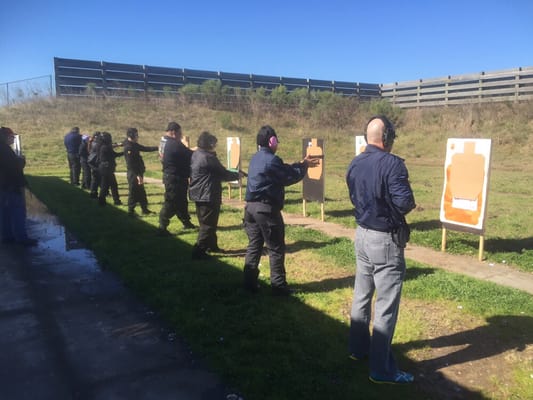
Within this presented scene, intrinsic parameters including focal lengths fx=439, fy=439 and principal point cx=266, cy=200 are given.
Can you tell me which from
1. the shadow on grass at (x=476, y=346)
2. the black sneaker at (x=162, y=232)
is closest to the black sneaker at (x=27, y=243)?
the black sneaker at (x=162, y=232)

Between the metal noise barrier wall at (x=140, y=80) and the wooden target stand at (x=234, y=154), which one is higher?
the metal noise barrier wall at (x=140, y=80)

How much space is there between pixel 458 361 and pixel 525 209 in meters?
8.26

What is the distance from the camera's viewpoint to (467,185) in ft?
22.6

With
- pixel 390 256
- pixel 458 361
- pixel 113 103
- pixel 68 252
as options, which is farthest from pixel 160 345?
pixel 113 103

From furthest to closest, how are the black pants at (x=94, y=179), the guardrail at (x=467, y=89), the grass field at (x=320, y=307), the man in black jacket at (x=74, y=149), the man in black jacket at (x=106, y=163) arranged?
the guardrail at (x=467, y=89)
the man in black jacket at (x=74, y=149)
the black pants at (x=94, y=179)
the man in black jacket at (x=106, y=163)
the grass field at (x=320, y=307)

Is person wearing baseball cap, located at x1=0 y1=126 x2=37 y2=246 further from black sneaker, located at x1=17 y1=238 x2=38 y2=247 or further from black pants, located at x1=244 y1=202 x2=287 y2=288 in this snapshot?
black pants, located at x1=244 y1=202 x2=287 y2=288

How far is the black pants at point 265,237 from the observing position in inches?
190

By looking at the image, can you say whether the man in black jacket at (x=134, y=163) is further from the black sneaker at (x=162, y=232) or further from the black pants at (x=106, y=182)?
the black sneaker at (x=162, y=232)

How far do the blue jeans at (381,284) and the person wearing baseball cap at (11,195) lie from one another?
6.14 metres

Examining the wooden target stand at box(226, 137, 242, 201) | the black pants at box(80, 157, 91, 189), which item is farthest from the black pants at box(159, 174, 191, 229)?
the black pants at box(80, 157, 91, 189)

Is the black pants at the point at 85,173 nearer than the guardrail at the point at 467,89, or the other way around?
the black pants at the point at 85,173

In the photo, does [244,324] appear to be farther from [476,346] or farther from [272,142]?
[476,346]

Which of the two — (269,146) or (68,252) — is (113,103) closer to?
(68,252)

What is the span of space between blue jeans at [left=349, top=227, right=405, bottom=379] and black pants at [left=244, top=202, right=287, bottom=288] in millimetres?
1560
